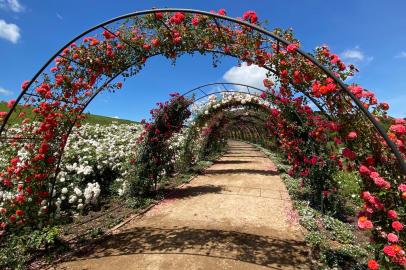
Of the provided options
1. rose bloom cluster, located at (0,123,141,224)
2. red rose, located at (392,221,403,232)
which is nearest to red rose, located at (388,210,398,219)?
red rose, located at (392,221,403,232)

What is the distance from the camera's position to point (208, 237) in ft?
22.1

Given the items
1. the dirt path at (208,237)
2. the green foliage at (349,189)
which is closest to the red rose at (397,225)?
the dirt path at (208,237)

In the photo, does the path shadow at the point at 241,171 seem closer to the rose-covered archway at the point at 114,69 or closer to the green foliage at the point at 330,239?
the green foliage at the point at 330,239

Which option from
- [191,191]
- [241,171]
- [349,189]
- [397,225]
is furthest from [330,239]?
[241,171]

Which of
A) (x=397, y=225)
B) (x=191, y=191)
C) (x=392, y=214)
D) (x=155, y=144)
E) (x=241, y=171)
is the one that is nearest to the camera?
(x=397, y=225)

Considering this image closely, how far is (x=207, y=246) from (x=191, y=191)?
513 cm

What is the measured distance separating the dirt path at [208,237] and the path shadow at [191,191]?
0.21 feet

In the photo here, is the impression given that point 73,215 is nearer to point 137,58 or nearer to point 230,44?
point 137,58

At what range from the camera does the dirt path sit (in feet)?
18.3

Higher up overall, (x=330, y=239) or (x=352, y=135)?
(x=352, y=135)

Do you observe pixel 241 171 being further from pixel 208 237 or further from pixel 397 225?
pixel 397 225

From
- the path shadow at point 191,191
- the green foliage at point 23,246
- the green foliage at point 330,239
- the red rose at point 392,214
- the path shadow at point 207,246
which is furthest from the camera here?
the path shadow at point 191,191

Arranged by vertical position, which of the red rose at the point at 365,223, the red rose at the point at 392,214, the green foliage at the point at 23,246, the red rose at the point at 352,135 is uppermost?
the red rose at the point at 352,135

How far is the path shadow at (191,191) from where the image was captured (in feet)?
34.8
